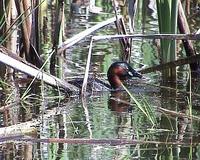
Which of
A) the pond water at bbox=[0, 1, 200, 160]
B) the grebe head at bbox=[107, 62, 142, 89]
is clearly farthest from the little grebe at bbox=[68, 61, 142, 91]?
the pond water at bbox=[0, 1, 200, 160]

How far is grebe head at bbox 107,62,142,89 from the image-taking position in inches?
300

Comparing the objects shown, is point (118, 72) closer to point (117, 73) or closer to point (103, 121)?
point (117, 73)

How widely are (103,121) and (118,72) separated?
200 cm

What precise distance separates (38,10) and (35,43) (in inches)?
13.8

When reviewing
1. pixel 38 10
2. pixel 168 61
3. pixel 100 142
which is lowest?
pixel 100 142

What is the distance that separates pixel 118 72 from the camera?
299 inches

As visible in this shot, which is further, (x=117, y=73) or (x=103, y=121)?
(x=117, y=73)

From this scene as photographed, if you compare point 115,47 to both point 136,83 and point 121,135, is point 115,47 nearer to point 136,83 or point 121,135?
point 136,83

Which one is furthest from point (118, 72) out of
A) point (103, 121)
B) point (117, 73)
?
point (103, 121)

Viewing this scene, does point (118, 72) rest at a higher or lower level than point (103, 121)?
higher

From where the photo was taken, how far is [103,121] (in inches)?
222

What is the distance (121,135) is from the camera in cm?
514

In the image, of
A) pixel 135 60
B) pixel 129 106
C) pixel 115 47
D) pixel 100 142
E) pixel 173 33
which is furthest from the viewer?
pixel 115 47

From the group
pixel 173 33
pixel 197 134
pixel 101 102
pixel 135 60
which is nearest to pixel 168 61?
pixel 173 33
